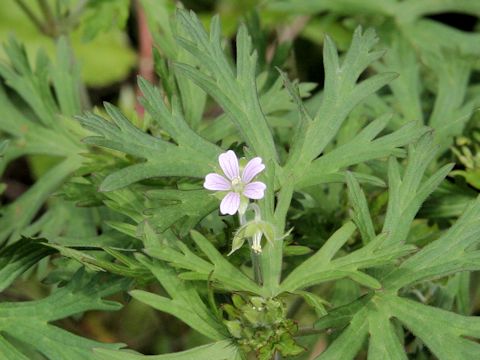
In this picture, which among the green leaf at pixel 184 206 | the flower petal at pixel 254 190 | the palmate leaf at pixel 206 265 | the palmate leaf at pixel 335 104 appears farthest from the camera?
the palmate leaf at pixel 335 104

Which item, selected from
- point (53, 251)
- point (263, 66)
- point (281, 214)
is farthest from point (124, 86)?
point (281, 214)

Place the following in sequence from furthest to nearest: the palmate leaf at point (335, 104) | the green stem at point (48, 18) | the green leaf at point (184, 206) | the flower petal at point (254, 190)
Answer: the green stem at point (48, 18), the palmate leaf at point (335, 104), the green leaf at point (184, 206), the flower petal at point (254, 190)

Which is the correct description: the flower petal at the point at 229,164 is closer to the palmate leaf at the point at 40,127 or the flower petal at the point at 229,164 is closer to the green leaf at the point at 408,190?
the green leaf at the point at 408,190

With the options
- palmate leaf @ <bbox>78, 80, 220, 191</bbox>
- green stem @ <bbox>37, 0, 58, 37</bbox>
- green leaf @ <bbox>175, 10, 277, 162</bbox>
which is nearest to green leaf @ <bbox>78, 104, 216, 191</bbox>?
palmate leaf @ <bbox>78, 80, 220, 191</bbox>

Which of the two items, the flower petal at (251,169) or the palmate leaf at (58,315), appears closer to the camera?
the flower petal at (251,169)

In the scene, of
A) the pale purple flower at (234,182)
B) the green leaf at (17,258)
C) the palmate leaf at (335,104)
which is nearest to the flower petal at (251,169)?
the pale purple flower at (234,182)

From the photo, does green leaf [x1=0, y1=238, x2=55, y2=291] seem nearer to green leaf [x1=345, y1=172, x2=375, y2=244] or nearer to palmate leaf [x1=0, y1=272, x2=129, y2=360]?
palmate leaf [x1=0, y1=272, x2=129, y2=360]

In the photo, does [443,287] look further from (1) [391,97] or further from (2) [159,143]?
(2) [159,143]
